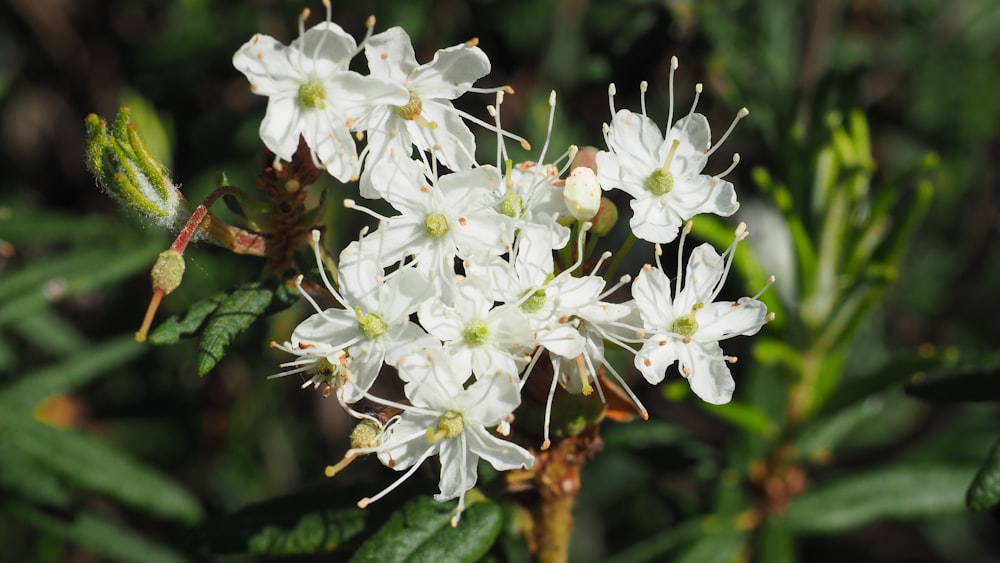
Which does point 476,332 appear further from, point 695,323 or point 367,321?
point 695,323

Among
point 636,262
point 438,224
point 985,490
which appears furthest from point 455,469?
point 636,262

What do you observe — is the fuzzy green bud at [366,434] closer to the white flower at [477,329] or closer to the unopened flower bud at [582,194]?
the white flower at [477,329]

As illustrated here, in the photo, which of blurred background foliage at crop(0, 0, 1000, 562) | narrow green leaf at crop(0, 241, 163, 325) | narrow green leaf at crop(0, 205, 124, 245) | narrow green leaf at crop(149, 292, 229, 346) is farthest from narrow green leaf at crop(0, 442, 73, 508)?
narrow green leaf at crop(149, 292, 229, 346)

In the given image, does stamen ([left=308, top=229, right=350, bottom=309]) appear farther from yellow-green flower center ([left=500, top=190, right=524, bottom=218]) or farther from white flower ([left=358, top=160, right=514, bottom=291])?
yellow-green flower center ([left=500, top=190, right=524, bottom=218])

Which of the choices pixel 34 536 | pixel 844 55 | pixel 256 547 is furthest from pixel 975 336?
pixel 34 536

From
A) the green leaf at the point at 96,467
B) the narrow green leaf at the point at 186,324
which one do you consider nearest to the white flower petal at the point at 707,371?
the narrow green leaf at the point at 186,324

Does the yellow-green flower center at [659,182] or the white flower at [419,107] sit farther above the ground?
the white flower at [419,107]

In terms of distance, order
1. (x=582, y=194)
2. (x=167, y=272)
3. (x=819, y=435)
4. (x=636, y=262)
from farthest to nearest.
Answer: (x=636, y=262), (x=819, y=435), (x=582, y=194), (x=167, y=272)
